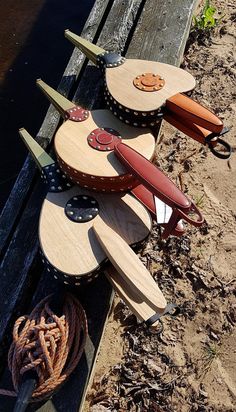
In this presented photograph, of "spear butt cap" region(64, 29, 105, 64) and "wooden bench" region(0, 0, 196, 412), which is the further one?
"spear butt cap" region(64, 29, 105, 64)

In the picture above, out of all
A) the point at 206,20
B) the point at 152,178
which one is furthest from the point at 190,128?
the point at 206,20

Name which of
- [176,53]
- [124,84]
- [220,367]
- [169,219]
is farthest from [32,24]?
[220,367]

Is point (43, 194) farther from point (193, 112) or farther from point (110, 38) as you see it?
point (110, 38)

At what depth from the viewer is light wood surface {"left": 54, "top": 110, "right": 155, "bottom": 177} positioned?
2062 millimetres


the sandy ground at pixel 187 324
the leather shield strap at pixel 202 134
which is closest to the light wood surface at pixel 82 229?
the leather shield strap at pixel 202 134

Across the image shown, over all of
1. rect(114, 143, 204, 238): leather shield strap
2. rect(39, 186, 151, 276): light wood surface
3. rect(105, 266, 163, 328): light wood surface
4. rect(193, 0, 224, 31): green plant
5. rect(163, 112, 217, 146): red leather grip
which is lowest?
rect(105, 266, 163, 328): light wood surface

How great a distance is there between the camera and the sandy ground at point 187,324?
7.26ft

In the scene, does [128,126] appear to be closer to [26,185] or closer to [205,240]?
[26,185]

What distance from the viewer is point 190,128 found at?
2.25 metres

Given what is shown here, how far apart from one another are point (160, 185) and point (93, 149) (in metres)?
0.37

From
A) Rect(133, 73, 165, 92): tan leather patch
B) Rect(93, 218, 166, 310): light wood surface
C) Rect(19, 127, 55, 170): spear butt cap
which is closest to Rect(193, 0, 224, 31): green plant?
Rect(133, 73, 165, 92): tan leather patch

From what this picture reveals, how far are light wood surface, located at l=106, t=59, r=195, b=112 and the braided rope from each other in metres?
0.91

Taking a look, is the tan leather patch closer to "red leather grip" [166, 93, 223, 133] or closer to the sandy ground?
"red leather grip" [166, 93, 223, 133]

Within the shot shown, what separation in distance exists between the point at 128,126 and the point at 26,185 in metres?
0.54
